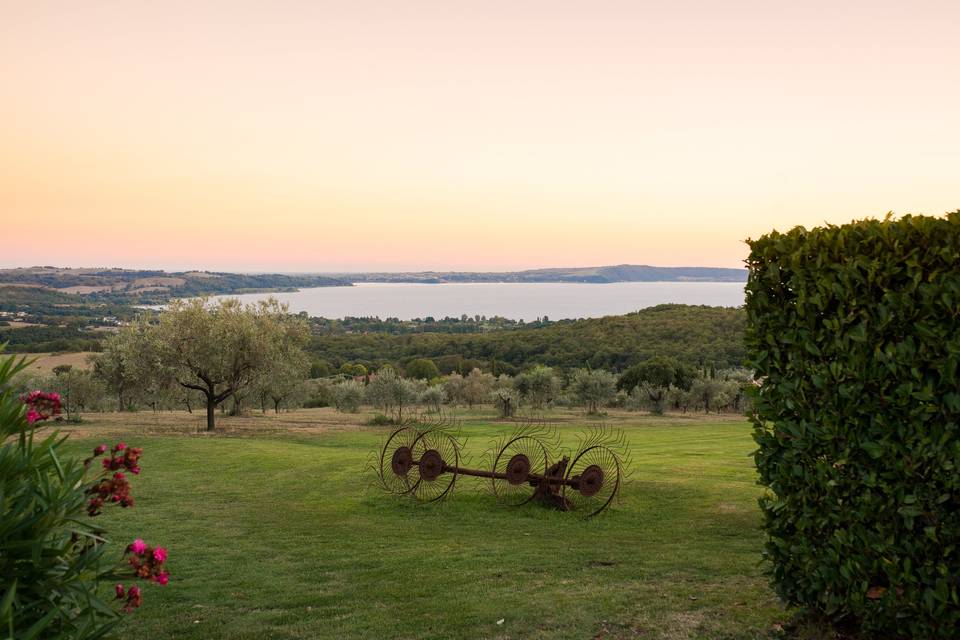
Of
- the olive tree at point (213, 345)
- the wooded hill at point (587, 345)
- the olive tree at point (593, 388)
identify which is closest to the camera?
the olive tree at point (213, 345)

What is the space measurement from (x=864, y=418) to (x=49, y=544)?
257 inches

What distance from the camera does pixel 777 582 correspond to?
257 inches

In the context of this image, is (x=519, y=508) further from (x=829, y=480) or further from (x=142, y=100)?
(x=142, y=100)

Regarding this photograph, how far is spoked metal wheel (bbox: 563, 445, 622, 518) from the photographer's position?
531 inches

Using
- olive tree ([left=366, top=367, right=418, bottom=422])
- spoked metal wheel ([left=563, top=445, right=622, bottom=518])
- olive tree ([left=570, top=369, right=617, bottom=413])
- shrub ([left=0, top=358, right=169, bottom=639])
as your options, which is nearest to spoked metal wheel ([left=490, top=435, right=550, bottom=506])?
spoked metal wheel ([left=563, top=445, right=622, bottom=518])

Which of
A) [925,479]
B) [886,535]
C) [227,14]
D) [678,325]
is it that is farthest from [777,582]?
[678,325]

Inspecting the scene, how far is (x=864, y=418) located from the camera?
5691 millimetres

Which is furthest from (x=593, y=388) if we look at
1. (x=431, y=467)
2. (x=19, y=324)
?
(x=19, y=324)

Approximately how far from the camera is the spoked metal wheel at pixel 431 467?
14516 millimetres

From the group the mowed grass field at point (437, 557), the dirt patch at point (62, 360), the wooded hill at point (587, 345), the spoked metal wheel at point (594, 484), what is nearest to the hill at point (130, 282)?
the wooded hill at point (587, 345)

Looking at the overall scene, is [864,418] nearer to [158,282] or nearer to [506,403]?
[506,403]

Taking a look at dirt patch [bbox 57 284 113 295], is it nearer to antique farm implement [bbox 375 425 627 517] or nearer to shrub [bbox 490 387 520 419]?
shrub [bbox 490 387 520 419]

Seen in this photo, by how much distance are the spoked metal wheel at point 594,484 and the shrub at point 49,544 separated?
10.3 meters

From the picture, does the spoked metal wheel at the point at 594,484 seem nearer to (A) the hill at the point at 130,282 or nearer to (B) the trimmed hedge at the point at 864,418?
(B) the trimmed hedge at the point at 864,418
